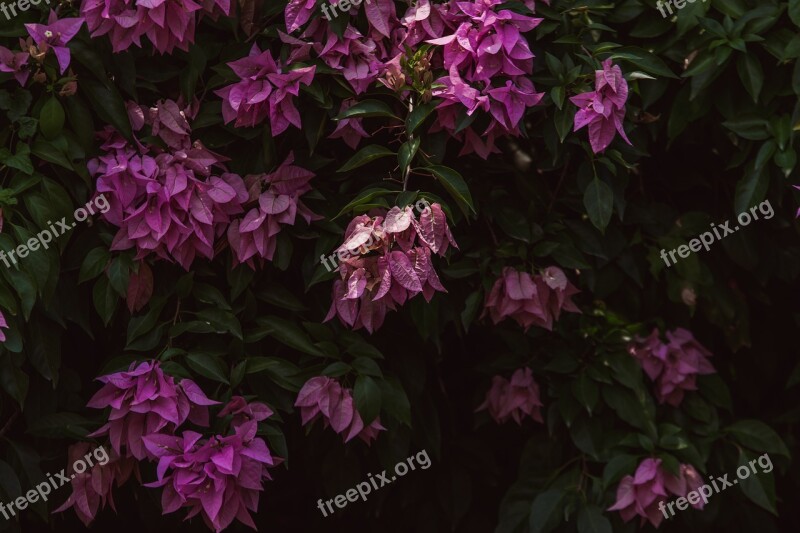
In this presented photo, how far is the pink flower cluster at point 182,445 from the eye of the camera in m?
2.14

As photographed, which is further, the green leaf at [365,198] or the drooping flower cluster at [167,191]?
the drooping flower cluster at [167,191]

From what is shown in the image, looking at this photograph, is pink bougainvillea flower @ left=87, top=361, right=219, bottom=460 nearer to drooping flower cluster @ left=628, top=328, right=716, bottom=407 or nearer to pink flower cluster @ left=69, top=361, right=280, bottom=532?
pink flower cluster @ left=69, top=361, right=280, bottom=532

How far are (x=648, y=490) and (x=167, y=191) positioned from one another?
130 cm

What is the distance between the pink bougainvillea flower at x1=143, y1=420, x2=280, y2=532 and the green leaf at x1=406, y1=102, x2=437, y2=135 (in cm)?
67

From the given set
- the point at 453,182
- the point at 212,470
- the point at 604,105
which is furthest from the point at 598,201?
the point at 212,470

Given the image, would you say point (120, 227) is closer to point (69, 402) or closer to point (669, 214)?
point (69, 402)

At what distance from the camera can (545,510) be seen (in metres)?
2.62

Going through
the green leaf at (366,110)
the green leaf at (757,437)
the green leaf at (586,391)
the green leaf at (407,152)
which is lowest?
the green leaf at (757,437)

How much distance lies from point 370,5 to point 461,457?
127cm

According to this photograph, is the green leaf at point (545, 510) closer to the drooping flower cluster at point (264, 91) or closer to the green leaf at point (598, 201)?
the green leaf at point (598, 201)

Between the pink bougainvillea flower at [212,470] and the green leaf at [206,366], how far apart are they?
0.42 ft

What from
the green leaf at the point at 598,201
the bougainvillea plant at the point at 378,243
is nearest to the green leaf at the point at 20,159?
the bougainvillea plant at the point at 378,243

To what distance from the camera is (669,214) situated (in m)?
2.81

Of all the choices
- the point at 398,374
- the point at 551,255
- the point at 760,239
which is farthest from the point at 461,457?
the point at 760,239
